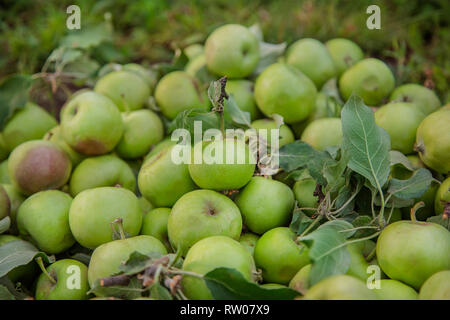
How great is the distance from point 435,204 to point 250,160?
62 cm

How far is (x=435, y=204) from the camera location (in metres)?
1.40

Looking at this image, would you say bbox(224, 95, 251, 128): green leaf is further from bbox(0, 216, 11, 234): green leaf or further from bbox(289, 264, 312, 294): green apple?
bbox(0, 216, 11, 234): green leaf

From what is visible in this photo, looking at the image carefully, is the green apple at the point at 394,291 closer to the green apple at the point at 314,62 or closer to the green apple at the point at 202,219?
the green apple at the point at 202,219

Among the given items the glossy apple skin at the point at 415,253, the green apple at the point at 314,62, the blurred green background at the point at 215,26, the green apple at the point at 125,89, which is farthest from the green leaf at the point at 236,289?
the blurred green background at the point at 215,26

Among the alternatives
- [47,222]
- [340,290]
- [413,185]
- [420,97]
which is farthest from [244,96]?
[340,290]

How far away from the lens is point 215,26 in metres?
2.44

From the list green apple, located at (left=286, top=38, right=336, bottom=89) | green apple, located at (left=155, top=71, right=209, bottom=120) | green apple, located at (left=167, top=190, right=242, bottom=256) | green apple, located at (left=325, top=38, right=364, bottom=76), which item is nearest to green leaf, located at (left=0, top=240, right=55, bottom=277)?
green apple, located at (left=167, top=190, right=242, bottom=256)

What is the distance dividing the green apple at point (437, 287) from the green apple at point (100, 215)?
866mm

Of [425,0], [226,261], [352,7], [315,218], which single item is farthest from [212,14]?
[226,261]

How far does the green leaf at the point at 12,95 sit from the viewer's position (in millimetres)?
1965

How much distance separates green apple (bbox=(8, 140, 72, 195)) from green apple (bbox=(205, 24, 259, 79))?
819 mm

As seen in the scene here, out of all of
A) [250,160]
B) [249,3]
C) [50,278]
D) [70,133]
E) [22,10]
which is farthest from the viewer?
[22,10]
